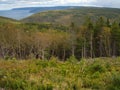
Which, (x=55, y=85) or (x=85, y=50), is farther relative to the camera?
(x=85, y=50)

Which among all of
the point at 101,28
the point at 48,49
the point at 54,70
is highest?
the point at 54,70

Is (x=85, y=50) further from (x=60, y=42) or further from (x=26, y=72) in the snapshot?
(x=26, y=72)

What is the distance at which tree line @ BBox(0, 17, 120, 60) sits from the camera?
279 feet

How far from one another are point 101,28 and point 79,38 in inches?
317

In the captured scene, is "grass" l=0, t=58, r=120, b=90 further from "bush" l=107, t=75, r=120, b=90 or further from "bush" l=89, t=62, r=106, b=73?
"bush" l=89, t=62, r=106, b=73

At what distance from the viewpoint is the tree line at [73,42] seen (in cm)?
8519

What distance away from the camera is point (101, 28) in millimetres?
85188

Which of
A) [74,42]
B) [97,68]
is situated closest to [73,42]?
[74,42]

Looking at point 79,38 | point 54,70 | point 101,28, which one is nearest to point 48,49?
point 79,38

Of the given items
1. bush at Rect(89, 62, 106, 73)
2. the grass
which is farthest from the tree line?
the grass

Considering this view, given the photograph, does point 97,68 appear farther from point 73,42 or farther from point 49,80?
point 73,42

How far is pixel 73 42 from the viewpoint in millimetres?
89250

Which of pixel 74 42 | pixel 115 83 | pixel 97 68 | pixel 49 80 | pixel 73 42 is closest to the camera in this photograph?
pixel 115 83

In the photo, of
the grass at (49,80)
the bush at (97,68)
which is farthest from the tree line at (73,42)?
the grass at (49,80)
